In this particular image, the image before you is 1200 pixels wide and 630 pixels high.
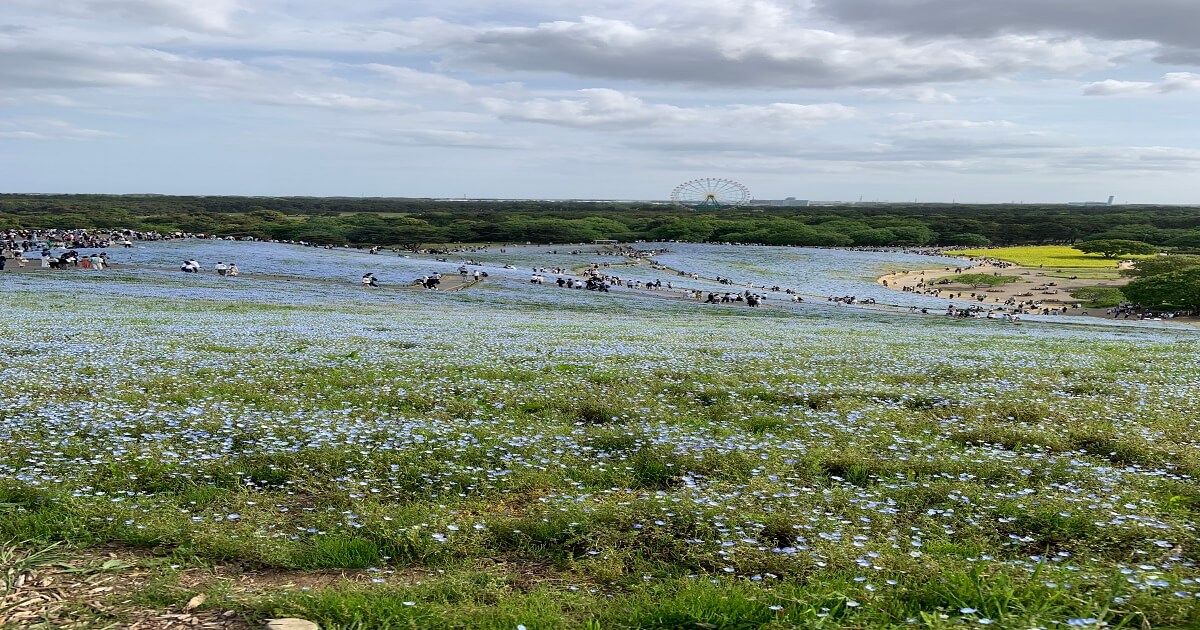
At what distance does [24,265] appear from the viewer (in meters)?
67.5

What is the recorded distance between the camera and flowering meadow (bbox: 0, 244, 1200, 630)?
5.43 meters

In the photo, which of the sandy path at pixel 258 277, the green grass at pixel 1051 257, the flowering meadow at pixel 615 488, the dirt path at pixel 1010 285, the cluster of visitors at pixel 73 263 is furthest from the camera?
the green grass at pixel 1051 257

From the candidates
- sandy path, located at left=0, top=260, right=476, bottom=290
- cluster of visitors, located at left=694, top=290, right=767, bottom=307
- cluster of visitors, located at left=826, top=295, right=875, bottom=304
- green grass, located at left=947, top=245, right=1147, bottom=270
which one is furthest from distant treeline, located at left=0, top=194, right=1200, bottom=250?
cluster of visitors, located at left=826, top=295, right=875, bottom=304

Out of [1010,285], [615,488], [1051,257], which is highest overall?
[1051,257]

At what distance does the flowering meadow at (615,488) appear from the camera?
17.8ft

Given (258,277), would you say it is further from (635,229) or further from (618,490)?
(635,229)

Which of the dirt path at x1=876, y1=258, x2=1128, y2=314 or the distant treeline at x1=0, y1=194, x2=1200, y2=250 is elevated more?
the distant treeline at x1=0, y1=194, x2=1200, y2=250

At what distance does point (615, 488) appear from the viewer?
8234mm

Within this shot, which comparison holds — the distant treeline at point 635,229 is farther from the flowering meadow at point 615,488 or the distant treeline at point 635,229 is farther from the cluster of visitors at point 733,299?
the flowering meadow at point 615,488

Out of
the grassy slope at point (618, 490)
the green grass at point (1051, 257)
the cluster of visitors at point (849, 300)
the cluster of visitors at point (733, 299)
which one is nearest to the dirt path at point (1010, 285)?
the green grass at point (1051, 257)

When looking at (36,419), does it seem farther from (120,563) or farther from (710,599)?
(710,599)

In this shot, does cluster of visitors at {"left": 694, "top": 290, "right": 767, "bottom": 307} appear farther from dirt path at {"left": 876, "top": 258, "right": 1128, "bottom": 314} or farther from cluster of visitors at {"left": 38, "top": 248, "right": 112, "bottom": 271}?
cluster of visitors at {"left": 38, "top": 248, "right": 112, "bottom": 271}

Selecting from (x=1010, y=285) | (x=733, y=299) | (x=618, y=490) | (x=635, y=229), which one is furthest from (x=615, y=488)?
(x=635, y=229)

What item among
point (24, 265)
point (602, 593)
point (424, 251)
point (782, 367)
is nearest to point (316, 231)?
point (424, 251)
